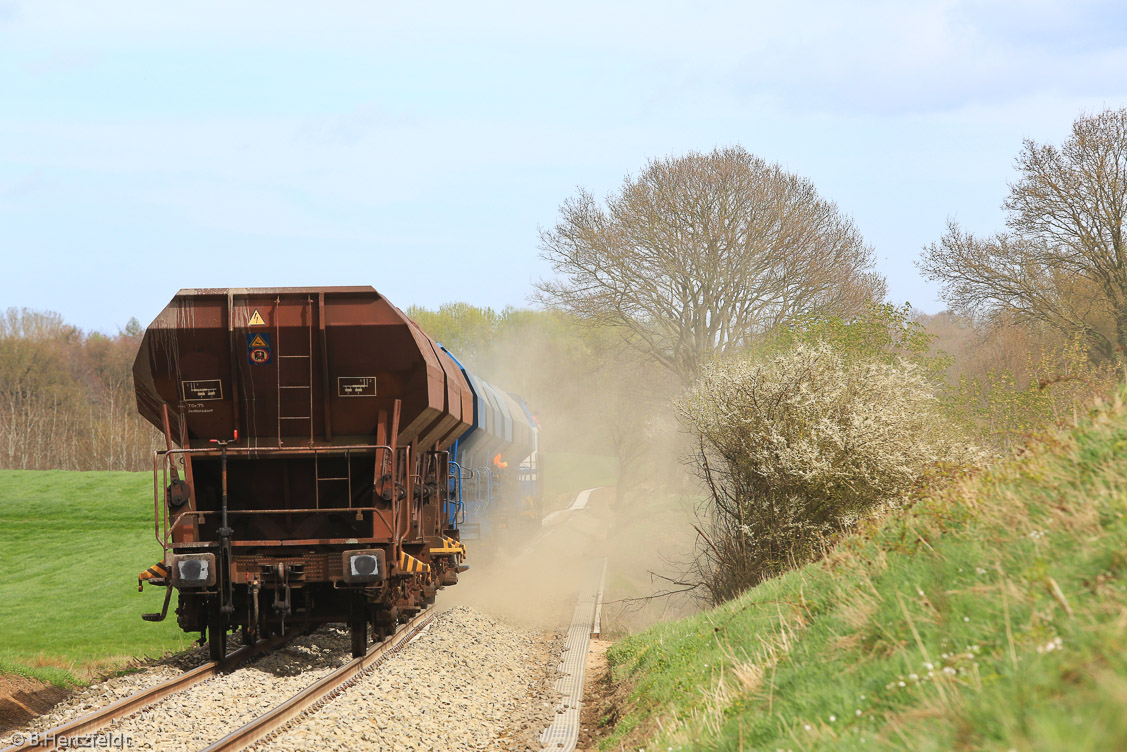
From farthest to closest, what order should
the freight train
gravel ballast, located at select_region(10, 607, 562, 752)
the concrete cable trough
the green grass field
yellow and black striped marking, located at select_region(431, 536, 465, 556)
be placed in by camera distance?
1. yellow and black striped marking, located at select_region(431, 536, 465, 556)
2. the green grass field
3. the freight train
4. the concrete cable trough
5. gravel ballast, located at select_region(10, 607, 562, 752)

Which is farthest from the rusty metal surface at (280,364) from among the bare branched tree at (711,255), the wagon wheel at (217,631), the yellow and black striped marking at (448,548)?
the bare branched tree at (711,255)

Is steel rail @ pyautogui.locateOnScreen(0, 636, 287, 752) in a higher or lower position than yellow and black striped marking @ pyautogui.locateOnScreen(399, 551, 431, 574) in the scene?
lower

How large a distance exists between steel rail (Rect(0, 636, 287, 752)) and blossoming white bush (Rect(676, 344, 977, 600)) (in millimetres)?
7455

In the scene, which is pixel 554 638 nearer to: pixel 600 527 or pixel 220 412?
pixel 220 412

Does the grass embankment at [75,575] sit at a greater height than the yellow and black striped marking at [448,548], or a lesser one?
lesser

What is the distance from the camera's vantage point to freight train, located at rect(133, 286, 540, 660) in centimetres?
1055

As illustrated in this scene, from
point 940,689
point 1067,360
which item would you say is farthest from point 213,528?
point 1067,360

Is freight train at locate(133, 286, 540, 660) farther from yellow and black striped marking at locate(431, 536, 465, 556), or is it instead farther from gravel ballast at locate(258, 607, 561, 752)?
yellow and black striped marking at locate(431, 536, 465, 556)

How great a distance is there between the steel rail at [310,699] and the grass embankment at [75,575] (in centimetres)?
341

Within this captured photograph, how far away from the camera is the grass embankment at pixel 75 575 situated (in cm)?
1333

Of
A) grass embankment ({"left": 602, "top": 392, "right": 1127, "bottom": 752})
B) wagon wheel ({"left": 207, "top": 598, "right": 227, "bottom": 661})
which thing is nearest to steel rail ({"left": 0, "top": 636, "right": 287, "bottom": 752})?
wagon wheel ({"left": 207, "top": 598, "right": 227, "bottom": 661})

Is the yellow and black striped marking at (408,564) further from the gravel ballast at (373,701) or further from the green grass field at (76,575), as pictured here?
the green grass field at (76,575)

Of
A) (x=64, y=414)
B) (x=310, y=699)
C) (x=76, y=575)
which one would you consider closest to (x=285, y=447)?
(x=310, y=699)

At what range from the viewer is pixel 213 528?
11.2 m
